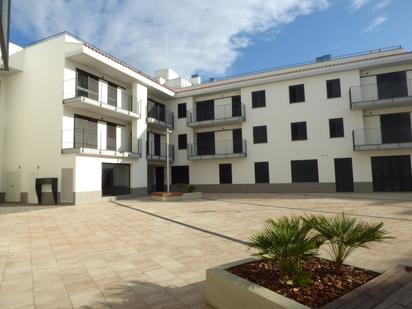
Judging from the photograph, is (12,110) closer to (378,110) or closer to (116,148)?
(116,148)

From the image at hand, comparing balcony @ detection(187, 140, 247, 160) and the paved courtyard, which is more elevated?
balcony @ detection(187, 140, 247, 160)

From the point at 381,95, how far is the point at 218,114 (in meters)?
12.6

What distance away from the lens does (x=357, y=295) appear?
3.12m

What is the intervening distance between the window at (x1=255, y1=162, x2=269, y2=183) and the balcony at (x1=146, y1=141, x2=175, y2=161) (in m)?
7.91

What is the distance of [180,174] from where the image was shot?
1046 inches

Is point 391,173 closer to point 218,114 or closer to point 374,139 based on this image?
point 374,139

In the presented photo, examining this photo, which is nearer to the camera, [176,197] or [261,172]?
[176,197]

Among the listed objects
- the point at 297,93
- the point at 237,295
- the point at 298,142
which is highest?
the point at 297,93

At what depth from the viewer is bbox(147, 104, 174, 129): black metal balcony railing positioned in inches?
957

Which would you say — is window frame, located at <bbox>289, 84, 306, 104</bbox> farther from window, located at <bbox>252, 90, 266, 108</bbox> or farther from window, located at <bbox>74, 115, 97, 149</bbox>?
window, located at <bbox>74, 115, 97, 149</bbox>

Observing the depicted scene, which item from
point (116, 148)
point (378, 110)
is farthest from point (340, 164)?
point (116, 148)

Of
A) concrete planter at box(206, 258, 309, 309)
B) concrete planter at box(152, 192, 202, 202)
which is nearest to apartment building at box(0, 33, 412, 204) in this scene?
concrete planter at box(152, 192, 202, 202)

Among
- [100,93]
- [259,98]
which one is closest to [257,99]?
[259,98]

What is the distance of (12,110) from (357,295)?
2242cm
